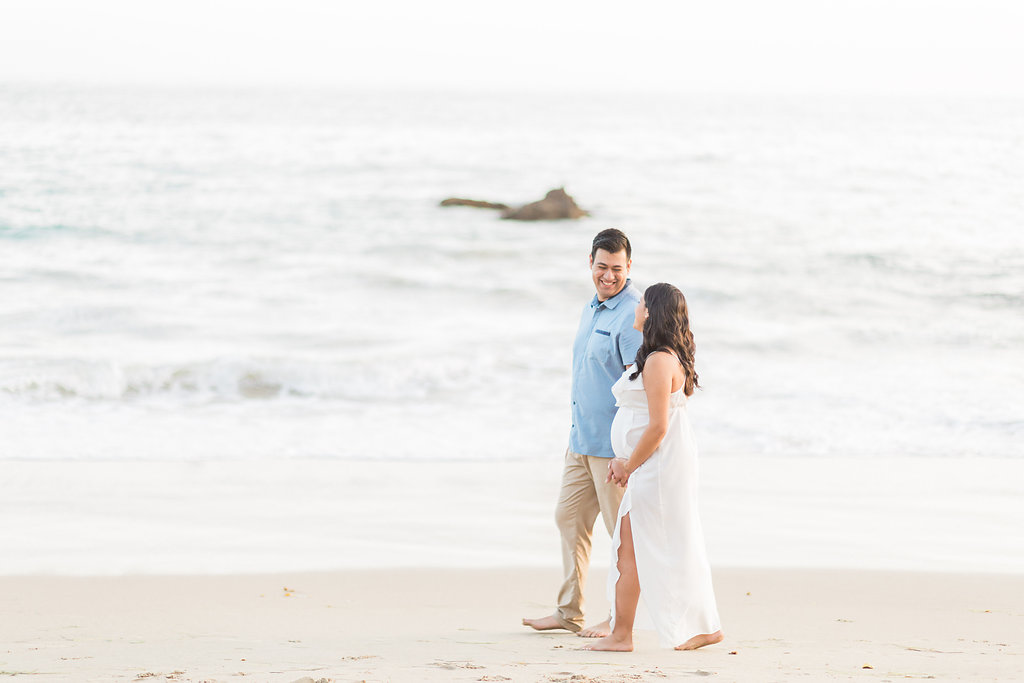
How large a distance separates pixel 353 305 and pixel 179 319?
3.42m

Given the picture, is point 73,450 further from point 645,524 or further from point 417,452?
point 645,524

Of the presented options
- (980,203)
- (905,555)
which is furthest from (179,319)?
(980,203)

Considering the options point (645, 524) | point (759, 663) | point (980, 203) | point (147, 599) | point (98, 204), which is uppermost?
point (980, 203)

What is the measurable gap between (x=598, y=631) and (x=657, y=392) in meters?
1.22

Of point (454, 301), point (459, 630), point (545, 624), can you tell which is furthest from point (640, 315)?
point (454, 301)

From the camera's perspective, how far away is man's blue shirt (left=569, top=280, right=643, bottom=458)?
4023mm

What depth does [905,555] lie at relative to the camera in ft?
19.1

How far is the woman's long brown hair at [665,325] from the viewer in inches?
143

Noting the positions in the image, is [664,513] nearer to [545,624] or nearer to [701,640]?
[701,640]

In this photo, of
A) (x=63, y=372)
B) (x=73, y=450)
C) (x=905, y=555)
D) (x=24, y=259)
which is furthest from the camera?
(x=24, y=259)

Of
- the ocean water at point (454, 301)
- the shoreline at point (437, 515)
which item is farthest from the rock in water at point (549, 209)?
the shoreline at point (437, 515)

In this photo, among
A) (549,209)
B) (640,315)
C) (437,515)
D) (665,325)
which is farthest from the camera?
(549,209)

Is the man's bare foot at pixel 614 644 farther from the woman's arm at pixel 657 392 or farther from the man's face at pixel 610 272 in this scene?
the man's face at pixel 610 272

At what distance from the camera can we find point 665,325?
3.63 metres
